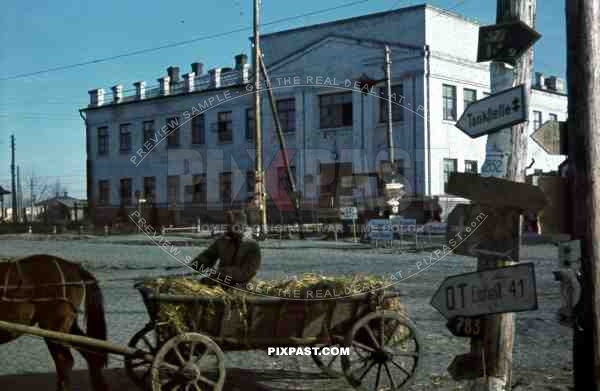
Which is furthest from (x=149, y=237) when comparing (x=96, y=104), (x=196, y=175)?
(x=96, y=104)

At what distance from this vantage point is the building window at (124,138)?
44.3m

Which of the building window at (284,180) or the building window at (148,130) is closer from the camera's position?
the building window at (284,180)

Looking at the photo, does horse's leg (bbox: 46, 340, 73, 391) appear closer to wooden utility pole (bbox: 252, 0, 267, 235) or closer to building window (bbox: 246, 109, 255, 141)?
wooden utility pole (bbox: 252, 0, 267, 235)

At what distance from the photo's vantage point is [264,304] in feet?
19.6

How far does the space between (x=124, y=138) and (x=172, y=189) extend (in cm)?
673

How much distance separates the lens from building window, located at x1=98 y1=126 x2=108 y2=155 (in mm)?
45594

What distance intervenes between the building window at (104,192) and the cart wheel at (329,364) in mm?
40713

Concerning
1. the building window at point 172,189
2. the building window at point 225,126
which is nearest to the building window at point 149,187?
the building window at point 172,189

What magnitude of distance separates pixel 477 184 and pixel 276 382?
3096 millimetres

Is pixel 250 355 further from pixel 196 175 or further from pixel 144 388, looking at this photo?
pixel 196 175

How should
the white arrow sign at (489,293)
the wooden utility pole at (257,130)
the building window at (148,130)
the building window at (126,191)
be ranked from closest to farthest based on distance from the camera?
the white arrow sign at (489,293) → the wooden utility pole at (257,130) → the building window at (148,130) → the building window at (126,191)

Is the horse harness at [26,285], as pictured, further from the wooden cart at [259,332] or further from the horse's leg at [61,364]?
the wooden cart at [259,332]

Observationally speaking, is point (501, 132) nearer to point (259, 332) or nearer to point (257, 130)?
point (259, 332)

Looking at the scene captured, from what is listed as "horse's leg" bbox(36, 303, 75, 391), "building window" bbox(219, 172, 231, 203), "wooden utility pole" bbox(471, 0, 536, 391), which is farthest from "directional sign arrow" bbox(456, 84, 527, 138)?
"building window" bbox(219, 172, 231, 203)
